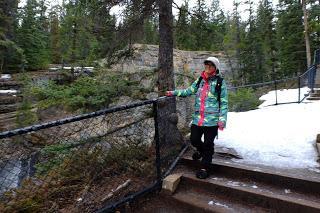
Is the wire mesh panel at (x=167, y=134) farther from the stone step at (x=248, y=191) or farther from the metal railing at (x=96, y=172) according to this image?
the stone step at (x=248, y=191)

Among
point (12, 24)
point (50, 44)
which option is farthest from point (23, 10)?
point (50, 44)

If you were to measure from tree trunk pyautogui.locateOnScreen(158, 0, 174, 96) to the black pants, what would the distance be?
141cm

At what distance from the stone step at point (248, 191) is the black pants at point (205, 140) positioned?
1.04 feet

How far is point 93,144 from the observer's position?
15.8 ft

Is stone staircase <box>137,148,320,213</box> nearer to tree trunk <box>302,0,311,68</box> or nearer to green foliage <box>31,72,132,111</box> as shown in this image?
green foliage <box>31,72,132,111</box>

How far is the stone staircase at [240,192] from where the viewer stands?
13.1ft

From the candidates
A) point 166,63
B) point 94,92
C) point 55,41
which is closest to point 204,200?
point 166,63

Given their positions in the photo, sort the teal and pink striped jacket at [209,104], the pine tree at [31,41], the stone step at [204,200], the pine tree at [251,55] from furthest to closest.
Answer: the pine tree at [251,55] → the pine tree at [31,41] → the teal and pink striped jacket at [209,104] → the stone step at [204,200]

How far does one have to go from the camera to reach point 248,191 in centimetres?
422

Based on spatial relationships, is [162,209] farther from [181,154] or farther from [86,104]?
[86,104]

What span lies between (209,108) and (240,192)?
1.28m

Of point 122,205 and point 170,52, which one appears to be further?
point 170,52

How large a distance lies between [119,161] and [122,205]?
832mm

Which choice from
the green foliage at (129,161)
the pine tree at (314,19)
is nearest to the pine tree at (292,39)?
the pine tree at (314,19)
